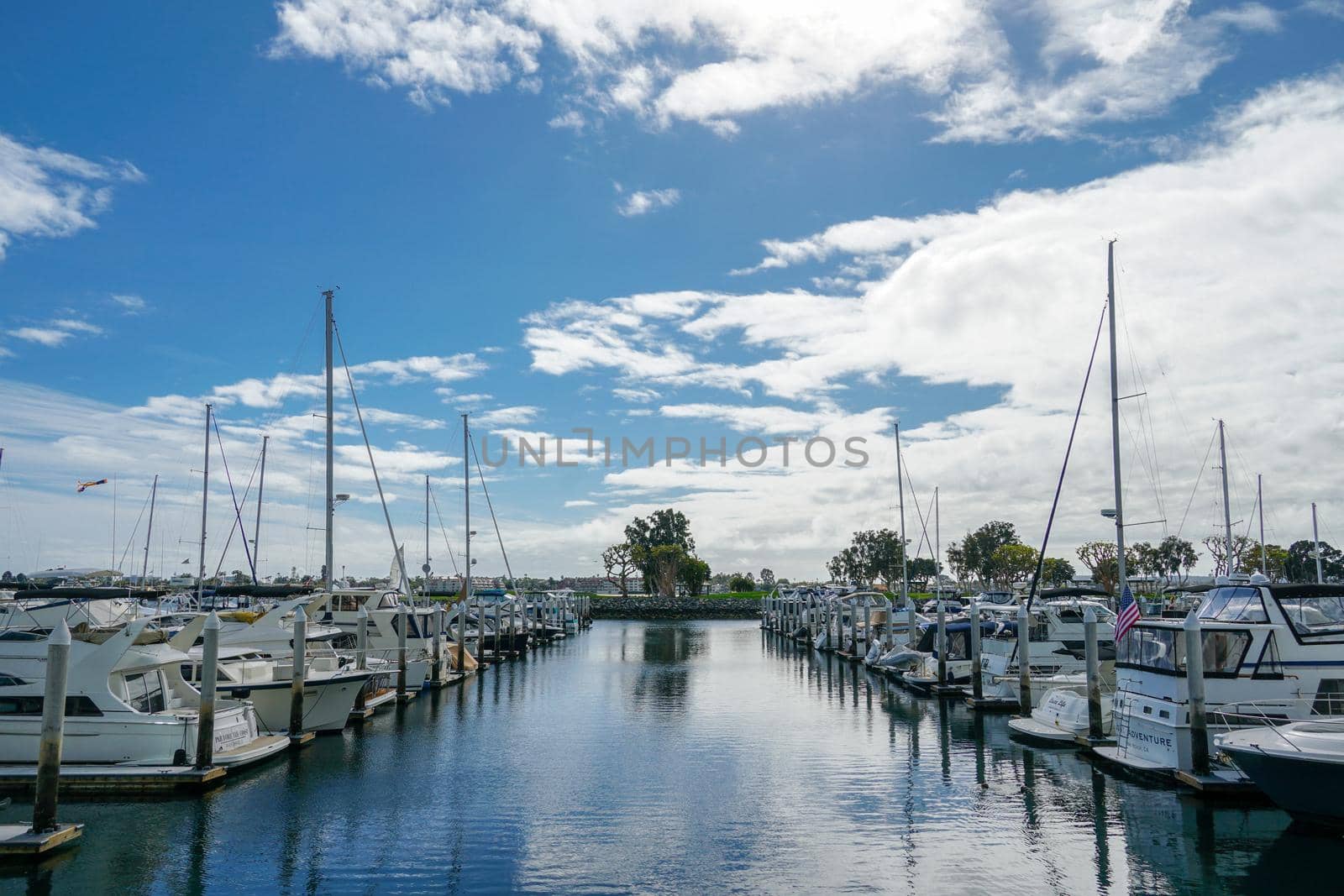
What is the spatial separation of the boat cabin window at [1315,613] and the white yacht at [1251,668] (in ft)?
0.06

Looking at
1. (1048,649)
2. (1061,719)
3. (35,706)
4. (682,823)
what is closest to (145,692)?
(35,706)

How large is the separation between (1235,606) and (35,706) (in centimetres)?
2667

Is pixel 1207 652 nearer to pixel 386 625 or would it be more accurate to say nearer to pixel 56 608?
pixel 56 608

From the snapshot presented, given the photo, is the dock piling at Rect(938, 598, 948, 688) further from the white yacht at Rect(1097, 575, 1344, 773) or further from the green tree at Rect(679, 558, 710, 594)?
the green tree at Rect(679, 558, 710, 594)

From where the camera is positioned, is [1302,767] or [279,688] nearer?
[1302,767]

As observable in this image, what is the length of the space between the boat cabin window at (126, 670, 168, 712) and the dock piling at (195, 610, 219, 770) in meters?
1.71

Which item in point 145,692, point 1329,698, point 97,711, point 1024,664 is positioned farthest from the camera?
point 1024,664

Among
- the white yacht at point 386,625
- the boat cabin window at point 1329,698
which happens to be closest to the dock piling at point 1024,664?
the boat cabin window at point 1329,698

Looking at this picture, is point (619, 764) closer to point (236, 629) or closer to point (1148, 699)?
point (1148, 699)

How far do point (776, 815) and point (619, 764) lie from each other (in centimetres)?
706

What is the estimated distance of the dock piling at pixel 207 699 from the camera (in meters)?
21.0

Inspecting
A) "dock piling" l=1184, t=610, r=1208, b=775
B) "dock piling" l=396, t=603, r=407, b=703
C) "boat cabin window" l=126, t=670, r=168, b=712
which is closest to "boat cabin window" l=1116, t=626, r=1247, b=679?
"dock piling" l=1184, t=610, r=1208, b=775

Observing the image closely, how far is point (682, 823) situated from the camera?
1897cm

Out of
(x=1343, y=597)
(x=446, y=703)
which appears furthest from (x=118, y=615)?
(x=1343, y=597)
